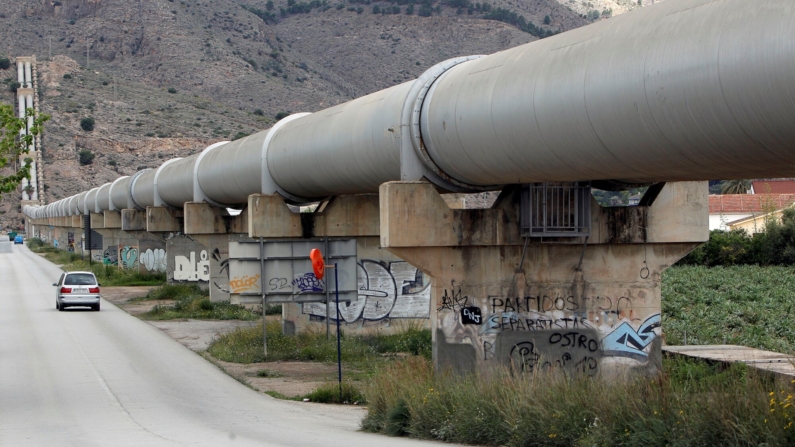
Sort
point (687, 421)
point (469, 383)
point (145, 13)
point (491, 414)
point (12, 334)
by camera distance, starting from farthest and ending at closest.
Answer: point (145, 13), point (12, 334), point (469, 383), point (491, 414), point (687, 421)

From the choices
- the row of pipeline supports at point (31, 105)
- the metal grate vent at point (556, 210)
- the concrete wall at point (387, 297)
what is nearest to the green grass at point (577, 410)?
the metal grate vent at point (556, 210)

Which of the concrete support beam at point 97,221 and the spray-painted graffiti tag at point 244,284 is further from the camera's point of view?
the concrete support beam at point 97,221

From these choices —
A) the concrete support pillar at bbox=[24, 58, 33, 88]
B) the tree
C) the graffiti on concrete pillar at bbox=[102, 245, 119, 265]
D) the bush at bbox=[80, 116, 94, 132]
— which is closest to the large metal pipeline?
the tree

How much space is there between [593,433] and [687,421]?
120 centimetres

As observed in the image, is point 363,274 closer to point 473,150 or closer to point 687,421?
point 473,150

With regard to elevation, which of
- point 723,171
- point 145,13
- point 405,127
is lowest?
point 723,171

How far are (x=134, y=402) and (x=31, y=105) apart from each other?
5460 inches

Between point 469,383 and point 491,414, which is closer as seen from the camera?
point 491,414

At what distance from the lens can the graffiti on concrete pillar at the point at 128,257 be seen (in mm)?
65375

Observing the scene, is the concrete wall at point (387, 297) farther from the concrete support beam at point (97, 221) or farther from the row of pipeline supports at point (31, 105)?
the row of pipeline supports at point (31, 105)

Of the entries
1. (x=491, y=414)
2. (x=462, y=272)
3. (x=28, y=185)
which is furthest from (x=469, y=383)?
(x=28, y=185)

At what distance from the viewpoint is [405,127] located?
1503 cm

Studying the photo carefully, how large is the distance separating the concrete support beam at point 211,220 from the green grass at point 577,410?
21.2 metres

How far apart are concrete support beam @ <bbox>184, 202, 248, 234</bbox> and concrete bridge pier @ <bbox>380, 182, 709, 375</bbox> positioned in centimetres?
2068
